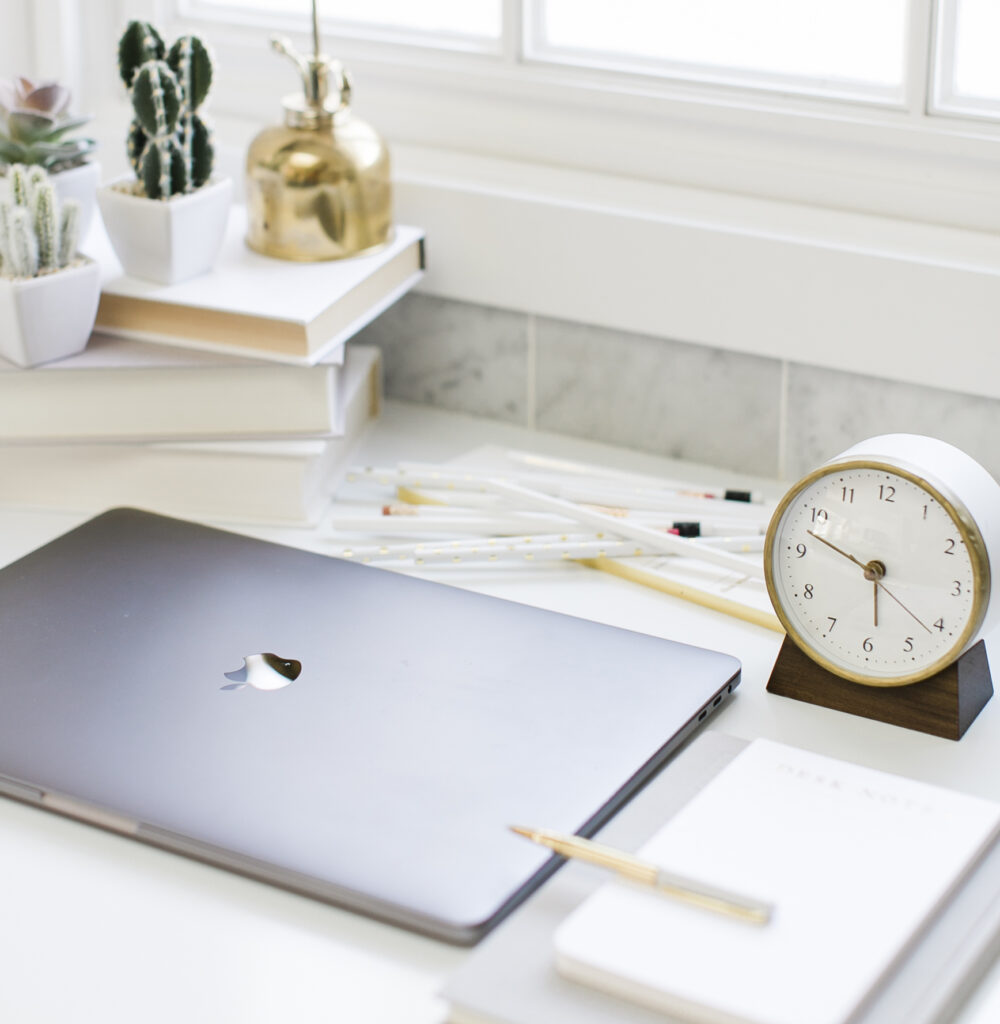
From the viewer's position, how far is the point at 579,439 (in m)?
1.14

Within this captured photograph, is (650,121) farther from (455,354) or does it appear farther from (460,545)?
(460,545)

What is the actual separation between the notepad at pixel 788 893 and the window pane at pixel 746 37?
1.83ft

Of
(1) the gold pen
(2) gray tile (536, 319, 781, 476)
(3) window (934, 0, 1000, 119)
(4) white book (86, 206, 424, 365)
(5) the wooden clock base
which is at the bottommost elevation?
(5) the wooden clock base

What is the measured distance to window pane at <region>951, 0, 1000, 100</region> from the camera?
37.8 inches

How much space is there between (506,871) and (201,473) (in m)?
0.47

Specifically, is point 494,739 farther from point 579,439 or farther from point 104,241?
point 104,241

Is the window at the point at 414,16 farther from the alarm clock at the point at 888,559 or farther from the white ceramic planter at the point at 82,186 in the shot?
the alarm clock at the point at 888,559

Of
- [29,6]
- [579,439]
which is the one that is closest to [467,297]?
[579,439]

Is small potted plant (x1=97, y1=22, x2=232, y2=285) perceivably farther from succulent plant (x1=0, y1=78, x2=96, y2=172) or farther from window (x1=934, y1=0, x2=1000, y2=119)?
window (x1=934, y1=0, x2=1000, y2=119)

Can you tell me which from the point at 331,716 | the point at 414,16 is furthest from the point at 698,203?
the point at 331,716

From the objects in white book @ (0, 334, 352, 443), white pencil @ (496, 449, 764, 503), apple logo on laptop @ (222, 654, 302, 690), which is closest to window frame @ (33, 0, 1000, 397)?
white pencil @ (496, 449, 764, 503)

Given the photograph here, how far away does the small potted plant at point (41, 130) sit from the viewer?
3.34ft

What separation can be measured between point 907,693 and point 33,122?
71 cm

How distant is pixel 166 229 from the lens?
977 mm
